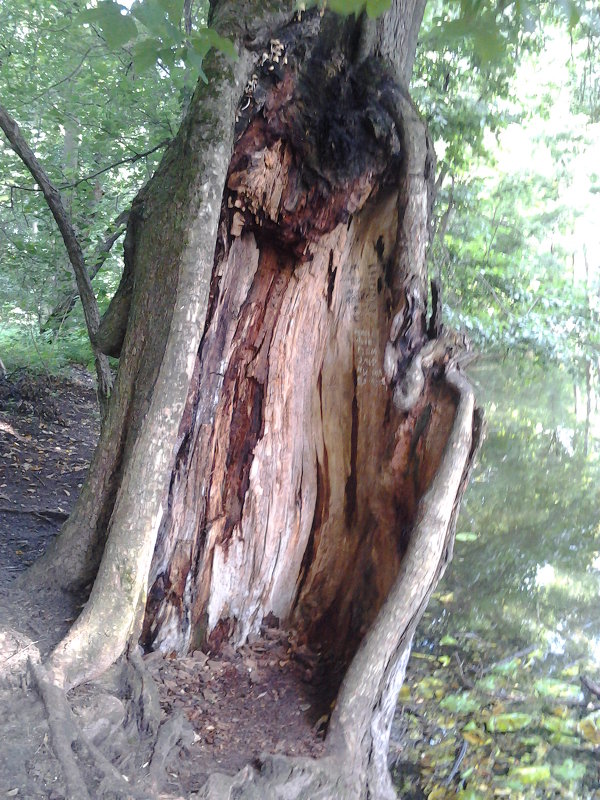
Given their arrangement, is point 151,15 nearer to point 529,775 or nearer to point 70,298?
point 529,775

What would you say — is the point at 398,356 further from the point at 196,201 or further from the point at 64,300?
the point at 64,300

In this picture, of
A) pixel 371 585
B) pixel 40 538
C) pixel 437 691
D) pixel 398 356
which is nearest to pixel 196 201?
pixel 398 356

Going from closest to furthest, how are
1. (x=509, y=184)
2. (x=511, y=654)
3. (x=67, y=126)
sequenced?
(x=511, y=654), (x=67, y=126), (x=509, y=184)

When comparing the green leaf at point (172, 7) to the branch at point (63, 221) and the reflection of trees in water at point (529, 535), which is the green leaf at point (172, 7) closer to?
the branch at point (63, 221)

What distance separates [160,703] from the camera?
3150 millimetres

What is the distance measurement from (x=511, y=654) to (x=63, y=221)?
4.89 meters

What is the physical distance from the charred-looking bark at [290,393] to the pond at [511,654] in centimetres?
73

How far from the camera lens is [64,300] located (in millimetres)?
8406

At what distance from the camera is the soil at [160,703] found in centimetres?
233

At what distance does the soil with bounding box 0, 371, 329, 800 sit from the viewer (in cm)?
233

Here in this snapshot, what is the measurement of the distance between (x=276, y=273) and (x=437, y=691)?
3.08 m

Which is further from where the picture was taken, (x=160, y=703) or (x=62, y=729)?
(x=160, y=703)

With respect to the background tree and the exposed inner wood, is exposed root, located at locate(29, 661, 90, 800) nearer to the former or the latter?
the background tree

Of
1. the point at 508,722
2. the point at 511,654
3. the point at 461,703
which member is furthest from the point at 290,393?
the point at 511,654
